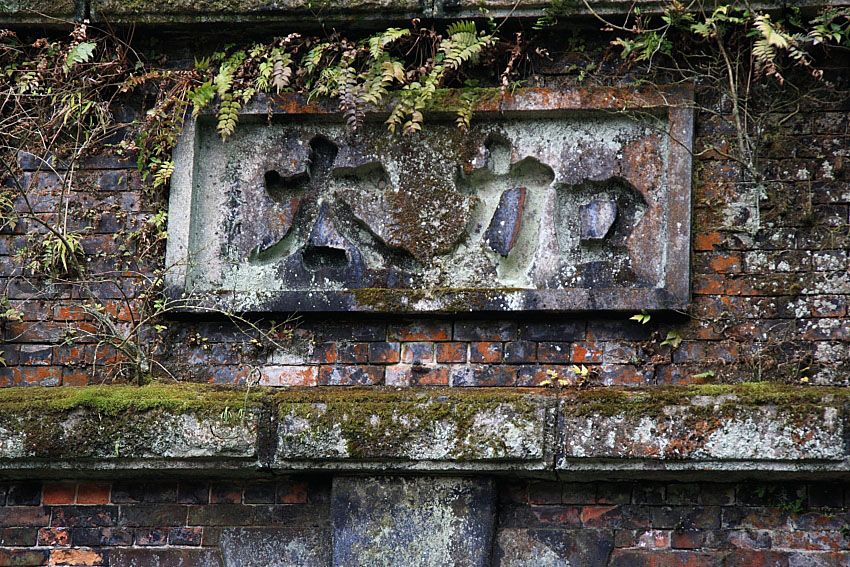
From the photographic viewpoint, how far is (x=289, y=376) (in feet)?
13.1

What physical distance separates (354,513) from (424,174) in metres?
1.29

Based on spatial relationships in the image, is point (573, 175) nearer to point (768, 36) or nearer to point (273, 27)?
point (768, 36)

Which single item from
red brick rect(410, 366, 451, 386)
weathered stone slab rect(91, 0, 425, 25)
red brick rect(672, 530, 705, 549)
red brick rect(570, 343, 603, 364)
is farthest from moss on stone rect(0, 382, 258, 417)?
red brick rect(672, 530, 705, 549)

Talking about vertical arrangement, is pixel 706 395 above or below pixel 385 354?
below

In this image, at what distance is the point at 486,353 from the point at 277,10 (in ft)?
5.11

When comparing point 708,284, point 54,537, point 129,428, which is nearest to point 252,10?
point 129,428

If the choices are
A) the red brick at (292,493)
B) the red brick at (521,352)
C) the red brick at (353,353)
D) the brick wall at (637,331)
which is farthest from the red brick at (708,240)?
the red brick at (292,493)

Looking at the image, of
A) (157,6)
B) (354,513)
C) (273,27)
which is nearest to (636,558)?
(354,513)

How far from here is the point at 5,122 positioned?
4.35 m

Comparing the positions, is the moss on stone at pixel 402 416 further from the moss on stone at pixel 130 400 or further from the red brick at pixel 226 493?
the red brick at pixel 226 493

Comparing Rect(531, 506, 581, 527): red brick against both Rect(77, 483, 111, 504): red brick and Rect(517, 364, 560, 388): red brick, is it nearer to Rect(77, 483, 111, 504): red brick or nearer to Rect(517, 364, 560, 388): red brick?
Rect(517, 364, 560, 388): red brick

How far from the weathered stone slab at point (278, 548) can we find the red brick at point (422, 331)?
2.48 feet

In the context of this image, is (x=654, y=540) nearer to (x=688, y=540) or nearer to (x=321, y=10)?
(x=688, y=540)

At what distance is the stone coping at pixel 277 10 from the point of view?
4.05 m
